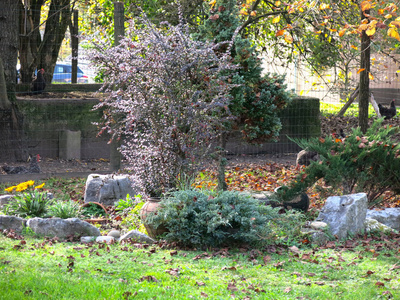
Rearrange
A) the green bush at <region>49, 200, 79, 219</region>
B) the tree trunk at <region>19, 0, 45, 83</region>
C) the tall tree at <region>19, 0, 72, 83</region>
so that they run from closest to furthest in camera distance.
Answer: the green bush at <region>49, 200, 79, 219</region> < the tree trunk at <region>19, 0, 45, 83</region> < the tall tree at <region>19, 0, 72, 83</region>

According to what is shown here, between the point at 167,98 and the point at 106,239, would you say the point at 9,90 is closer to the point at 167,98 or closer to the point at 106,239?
the point at 167,98

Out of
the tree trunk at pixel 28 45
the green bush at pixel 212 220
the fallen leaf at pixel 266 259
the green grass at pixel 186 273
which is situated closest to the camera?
the green grass at pixel 186 273

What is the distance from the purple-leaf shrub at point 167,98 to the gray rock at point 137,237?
2.70 feet

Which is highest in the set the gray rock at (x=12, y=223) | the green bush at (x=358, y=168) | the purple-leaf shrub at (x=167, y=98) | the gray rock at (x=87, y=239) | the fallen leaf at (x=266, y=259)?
the purple-leaf shrub at (x=167, y=98)

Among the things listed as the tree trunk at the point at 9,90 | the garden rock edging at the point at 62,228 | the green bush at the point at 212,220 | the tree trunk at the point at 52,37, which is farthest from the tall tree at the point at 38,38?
the green bush at the point at 212,220

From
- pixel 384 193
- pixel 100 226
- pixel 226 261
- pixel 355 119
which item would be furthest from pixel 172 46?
pixel 355 119

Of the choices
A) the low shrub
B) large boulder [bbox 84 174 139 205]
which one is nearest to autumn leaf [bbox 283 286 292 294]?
the low shrub

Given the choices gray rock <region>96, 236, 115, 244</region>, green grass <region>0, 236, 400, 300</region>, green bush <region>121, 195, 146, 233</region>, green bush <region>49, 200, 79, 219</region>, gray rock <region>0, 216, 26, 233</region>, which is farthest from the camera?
green bush <region>121, 195, 146, 233</region>

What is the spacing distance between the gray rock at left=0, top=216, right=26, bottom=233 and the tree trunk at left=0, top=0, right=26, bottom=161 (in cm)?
444

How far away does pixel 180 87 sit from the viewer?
638cm

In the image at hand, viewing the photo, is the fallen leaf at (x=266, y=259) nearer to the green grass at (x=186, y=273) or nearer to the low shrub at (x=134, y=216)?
the green grass at (x=186, y=273)

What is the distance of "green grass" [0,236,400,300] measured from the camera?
13.2 ft

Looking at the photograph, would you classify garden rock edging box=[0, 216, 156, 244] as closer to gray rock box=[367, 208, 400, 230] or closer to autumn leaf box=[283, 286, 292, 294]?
autumn leaf box=[283, 286, 292, 294]

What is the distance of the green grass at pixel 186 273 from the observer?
4.01 m
